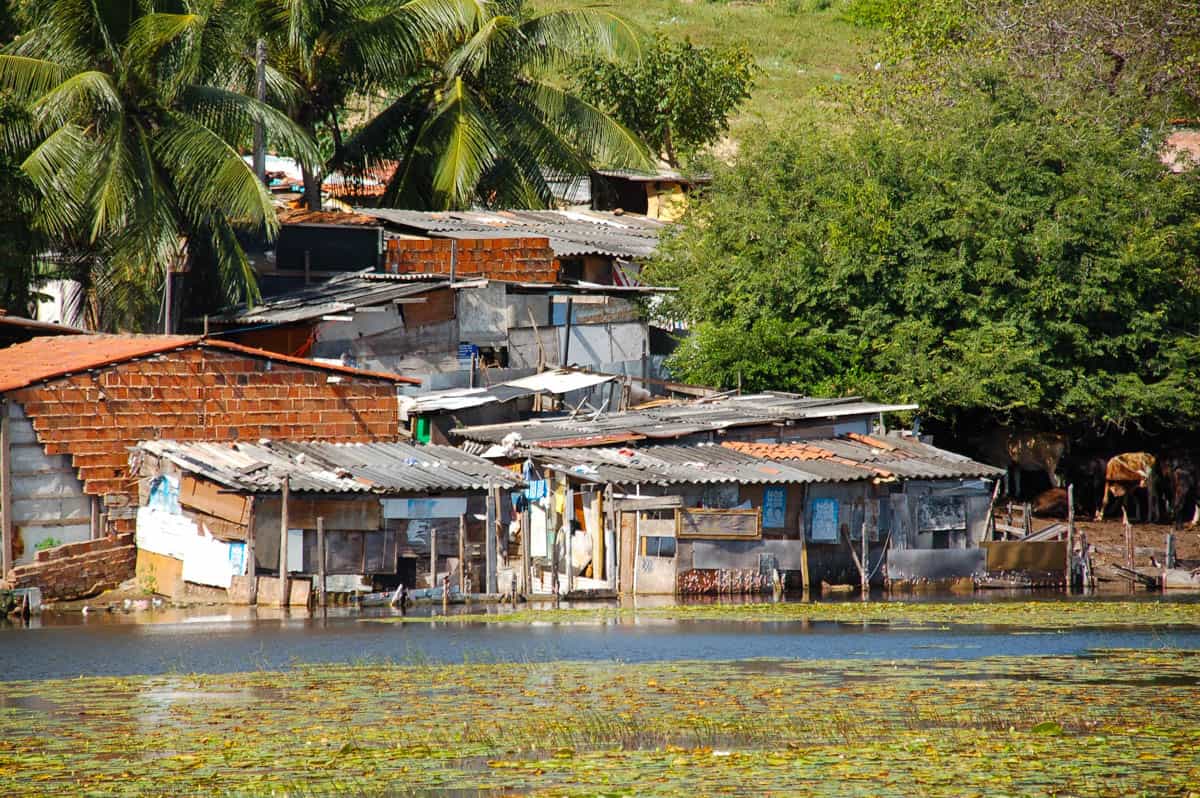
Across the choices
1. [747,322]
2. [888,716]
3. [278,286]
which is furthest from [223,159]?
[888,716]

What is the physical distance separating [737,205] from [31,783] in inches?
1033

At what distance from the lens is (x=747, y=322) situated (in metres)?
35.2

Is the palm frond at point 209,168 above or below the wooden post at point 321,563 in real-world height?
above

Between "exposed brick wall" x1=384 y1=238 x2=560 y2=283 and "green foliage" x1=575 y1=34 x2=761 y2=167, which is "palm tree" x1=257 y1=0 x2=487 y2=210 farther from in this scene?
"green foliage" x1=575 y1=34 x2=761 y2=167

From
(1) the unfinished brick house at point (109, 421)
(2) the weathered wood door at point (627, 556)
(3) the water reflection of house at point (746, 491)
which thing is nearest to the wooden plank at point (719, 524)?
(3) the water reflection of house at point (746, 491)

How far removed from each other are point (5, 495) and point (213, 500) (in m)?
3.25

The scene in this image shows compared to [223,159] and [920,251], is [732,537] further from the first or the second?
[223,159]

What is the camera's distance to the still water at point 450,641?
2055 centimetres

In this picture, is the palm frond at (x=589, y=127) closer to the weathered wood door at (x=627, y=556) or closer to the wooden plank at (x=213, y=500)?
the weathered wood door at (x=627, y=556)

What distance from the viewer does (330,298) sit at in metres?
33.2

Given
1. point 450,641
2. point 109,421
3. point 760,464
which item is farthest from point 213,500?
point 760,464

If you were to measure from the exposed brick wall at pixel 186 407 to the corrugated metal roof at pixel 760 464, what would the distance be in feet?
11.3

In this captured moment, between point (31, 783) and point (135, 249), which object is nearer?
point (31, 783)

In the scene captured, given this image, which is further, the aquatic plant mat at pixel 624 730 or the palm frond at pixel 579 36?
the palm frond at pixel 579 36
